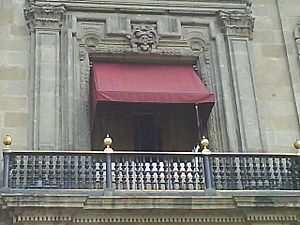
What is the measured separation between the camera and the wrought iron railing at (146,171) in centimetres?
1384

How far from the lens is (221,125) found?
53.2ft

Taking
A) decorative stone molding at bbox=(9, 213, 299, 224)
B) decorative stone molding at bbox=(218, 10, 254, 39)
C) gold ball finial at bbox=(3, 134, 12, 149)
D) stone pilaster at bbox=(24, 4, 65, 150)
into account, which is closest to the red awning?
stone pilaster at bbox=(24, 4, 65, 150)

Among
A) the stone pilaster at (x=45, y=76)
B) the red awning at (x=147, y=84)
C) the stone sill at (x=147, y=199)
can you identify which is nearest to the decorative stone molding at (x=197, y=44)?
the red awning at (x=147, y=84)

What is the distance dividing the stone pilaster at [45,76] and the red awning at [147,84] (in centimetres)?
90

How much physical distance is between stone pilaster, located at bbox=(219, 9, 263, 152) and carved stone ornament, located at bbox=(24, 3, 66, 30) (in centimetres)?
396

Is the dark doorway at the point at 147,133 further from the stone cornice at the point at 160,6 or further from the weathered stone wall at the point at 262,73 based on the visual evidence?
the stone cornice at the point at 160,6

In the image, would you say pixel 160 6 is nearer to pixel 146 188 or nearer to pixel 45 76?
pixel 45 76

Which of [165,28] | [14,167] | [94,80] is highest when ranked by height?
[165,28]

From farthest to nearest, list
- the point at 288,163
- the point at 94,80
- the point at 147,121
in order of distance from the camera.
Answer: the point at 147,121 < the point at 94,80 < the point at 288,163

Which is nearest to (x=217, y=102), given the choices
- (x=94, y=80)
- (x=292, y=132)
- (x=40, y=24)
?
(x=292, y=132)

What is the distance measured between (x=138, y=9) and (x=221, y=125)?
360 cm

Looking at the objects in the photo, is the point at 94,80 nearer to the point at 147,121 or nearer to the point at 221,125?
the point at 147,121

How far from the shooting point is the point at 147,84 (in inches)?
636

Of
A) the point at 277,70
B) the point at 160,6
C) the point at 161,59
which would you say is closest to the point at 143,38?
the point at 161,59
